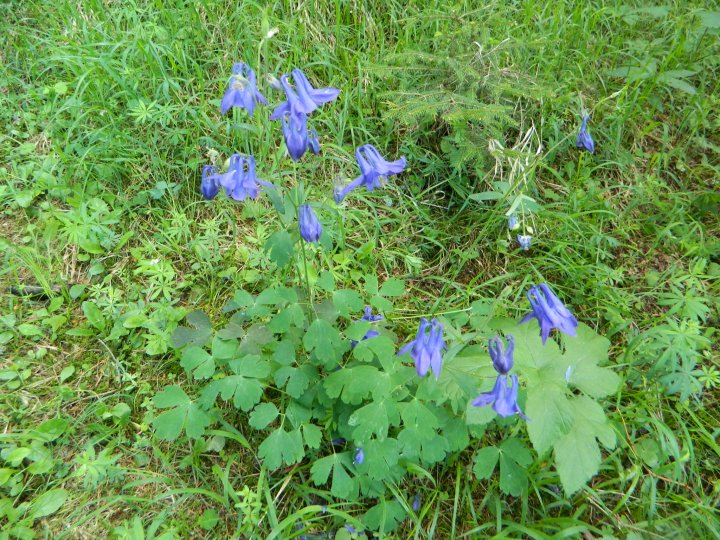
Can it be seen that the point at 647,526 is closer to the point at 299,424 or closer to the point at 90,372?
the point at 299,424

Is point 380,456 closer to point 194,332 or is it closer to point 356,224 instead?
point 194,332

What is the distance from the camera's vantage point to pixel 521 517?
235 centimetres

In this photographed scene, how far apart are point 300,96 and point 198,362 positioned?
1.29 metres

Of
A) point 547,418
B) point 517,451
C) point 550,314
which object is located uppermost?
point 550,314

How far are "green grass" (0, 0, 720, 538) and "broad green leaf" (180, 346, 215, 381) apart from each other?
345mm

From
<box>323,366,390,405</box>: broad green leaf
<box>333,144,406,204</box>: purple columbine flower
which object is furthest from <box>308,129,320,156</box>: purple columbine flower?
<box>323,366,390,405</box>: broad green leaf

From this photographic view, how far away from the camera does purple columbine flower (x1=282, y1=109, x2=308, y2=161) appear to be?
1842 mm

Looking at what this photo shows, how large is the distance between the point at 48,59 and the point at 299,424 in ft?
9.99

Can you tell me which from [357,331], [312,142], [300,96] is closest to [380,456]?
[357,331]

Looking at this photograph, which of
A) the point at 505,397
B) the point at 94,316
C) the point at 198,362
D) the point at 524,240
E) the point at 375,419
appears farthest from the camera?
the point at 524,240

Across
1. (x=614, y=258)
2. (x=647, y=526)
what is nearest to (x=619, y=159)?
(x=614, y=258)

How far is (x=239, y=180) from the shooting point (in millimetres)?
2039

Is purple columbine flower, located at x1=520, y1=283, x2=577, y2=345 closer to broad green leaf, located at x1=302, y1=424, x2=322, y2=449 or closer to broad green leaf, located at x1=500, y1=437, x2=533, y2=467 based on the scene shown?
broad green leaf, located at x1=500, y1=437, x2=533, y2=467

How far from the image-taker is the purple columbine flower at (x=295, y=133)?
1842 mm
